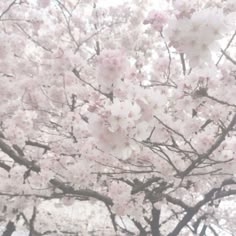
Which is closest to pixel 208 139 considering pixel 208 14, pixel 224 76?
pixel 224 76

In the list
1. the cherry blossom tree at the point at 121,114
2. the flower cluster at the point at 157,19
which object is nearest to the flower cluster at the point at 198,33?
the cherry blossom tree at the point at 121,114

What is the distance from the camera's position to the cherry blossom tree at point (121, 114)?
2.31 metres

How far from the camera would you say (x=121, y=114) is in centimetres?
218

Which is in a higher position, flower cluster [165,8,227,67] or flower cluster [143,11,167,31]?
flower cluster [143,11,167,31]

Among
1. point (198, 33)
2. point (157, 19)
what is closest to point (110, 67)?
point (198, 33)

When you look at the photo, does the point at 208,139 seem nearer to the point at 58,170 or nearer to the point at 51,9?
the point at 58,170

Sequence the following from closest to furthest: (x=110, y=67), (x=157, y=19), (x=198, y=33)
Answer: (x=198, y=33) → (x=110, y=67) → (x=157, y=19)

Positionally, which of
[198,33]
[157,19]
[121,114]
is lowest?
[121,114]

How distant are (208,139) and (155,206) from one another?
2281mm

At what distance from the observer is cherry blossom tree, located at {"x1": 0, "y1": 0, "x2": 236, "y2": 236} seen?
2311mm

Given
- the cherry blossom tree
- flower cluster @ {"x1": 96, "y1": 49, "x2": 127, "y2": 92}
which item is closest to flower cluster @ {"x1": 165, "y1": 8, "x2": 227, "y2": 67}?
the cherry blossom tree

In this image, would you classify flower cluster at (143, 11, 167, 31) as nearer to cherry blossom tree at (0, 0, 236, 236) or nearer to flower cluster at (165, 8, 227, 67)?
cherry blossom tree at (0, 0, 236, 236)

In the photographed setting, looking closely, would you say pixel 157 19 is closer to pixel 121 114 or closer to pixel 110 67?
pixel 110 67

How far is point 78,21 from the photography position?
29.9 feet
